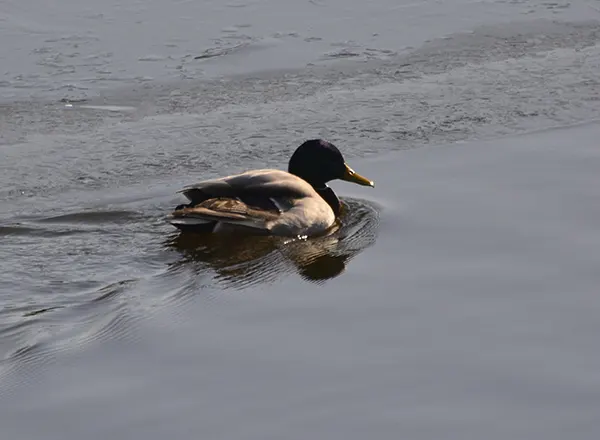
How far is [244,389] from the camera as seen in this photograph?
612cm

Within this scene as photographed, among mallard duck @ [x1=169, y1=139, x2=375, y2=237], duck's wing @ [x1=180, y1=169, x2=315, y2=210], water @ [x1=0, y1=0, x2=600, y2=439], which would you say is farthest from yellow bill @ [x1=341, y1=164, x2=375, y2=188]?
duck's wing @ [x1=180, y1=169, x2=315, y2=210]

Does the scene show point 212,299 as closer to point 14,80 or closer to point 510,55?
point 14,80

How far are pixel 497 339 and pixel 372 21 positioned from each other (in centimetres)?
630

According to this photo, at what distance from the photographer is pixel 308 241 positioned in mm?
8938

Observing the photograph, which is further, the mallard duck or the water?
the mallard duck

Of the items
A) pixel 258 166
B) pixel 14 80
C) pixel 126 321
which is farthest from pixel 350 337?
pixel 14 80

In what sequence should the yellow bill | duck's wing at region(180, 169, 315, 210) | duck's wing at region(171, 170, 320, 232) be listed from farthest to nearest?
1. the yellow bill
2. duck's wing at region(180, 169, 315, 210)
3. duck's wing at region(171, 170, 320, 232)

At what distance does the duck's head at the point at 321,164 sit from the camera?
930 centimetres

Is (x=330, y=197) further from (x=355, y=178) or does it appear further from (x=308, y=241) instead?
(x=308, y=241)

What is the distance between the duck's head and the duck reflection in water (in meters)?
0.24

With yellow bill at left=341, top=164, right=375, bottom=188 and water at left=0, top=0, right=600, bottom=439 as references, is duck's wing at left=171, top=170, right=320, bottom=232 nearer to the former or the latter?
water at left=0, top=0, right=600, bottom=439

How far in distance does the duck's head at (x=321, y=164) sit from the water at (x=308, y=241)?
0.72 ft

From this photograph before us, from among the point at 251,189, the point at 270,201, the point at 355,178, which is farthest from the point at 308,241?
the point at 355,178

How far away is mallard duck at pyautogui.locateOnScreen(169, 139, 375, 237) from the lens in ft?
28.4
